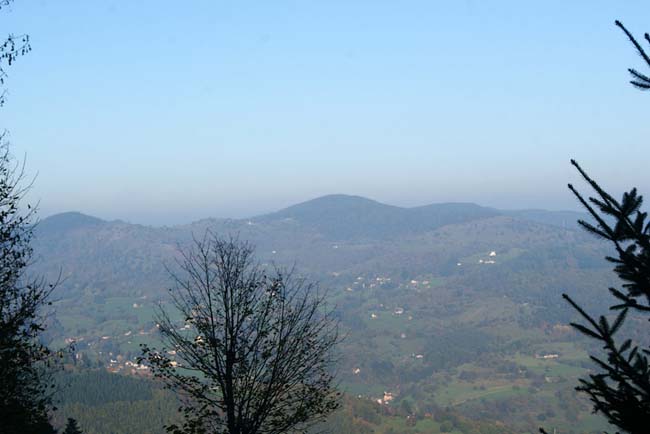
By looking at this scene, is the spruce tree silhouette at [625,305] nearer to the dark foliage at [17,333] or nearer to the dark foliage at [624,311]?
the dark foliage at [624,311]

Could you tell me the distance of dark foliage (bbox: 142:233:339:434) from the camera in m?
12.9

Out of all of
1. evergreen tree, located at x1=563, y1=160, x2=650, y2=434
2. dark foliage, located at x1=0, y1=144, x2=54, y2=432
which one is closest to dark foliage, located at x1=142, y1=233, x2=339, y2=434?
dark foliage, located at x1=0, y1=144, x2=54, y2=432

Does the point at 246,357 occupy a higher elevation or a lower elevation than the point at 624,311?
lower

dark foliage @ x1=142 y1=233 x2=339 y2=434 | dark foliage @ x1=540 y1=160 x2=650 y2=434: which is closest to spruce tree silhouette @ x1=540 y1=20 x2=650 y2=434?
dark foliage @ x1=540 y1=160 x2=650 y2=434

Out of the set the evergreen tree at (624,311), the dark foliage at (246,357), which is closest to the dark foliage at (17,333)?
the dark foliage at (246,357)

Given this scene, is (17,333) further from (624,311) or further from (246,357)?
(624,311)

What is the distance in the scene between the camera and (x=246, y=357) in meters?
13.3

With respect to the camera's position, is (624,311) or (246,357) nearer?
(624,311)

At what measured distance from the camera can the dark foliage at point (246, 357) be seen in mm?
12914

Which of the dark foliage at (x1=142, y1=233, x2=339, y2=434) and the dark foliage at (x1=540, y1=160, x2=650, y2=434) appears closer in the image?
the dark foliage at (x1=540, y1=160, x2=650, y2=434)

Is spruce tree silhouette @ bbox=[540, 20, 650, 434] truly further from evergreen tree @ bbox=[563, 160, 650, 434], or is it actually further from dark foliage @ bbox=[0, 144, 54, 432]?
dark foliage @ bbox=[0, 144, 54, 432]

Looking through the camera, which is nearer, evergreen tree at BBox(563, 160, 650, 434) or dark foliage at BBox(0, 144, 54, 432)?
evergreen tree at BBox(563, 160, 650, 434)

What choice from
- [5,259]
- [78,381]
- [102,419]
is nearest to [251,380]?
[5,259]

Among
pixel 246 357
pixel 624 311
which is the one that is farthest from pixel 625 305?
pixel 246 357
